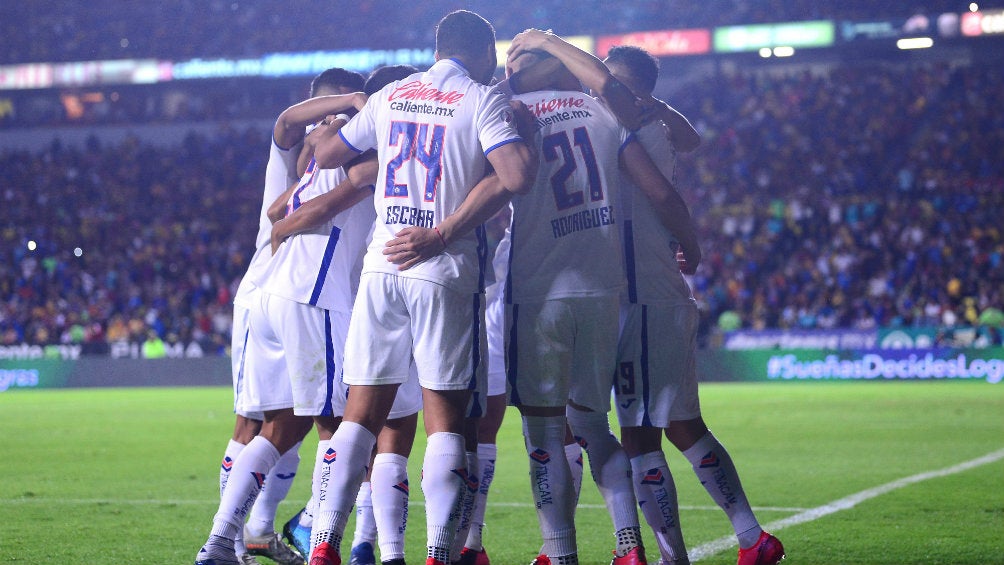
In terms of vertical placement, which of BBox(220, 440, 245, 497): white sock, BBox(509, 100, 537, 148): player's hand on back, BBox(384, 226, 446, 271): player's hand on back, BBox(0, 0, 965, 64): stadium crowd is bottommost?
BBox(220, 440, 245, 497): white sock

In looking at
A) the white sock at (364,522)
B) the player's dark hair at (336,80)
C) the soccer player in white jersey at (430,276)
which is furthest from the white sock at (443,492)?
the player's dark hair at (336,80)

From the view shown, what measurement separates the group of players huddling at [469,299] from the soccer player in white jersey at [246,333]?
0.02m

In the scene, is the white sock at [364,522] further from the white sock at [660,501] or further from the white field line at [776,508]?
the white field line at [776,508]

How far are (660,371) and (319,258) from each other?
155cm

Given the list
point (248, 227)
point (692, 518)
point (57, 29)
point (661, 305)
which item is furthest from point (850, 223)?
point (57, 29)

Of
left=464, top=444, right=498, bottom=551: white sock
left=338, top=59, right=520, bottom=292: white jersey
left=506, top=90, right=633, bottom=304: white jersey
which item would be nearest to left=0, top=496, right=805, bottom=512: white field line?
left=464, top=444, right=498, bottom=551: white sock

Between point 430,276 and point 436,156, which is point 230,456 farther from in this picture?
point 436,156

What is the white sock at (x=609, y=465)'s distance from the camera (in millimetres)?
4961

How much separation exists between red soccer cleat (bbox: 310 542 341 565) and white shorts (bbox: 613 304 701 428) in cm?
140

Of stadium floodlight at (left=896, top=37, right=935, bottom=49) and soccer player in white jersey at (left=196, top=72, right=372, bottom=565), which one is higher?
stadium floodlight at (left=896, top=37, right=935, bottom=49)

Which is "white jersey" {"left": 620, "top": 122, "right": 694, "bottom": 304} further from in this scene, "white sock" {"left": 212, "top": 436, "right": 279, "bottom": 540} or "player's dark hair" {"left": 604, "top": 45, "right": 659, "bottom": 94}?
"white sock" {"left": 212, "top": 436, "right": 279, "bottom": 540}

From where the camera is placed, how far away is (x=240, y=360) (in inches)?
222

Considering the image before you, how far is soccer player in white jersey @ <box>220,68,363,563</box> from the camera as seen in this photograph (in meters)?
5.52

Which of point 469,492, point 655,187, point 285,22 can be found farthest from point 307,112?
point 285,22
